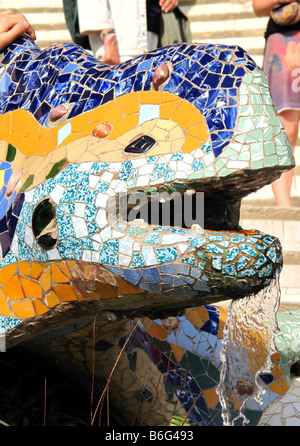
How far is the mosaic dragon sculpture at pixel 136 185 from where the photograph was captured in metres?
3.65

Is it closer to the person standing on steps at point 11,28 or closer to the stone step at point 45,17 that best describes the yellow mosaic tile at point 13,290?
the person standing on steps at point 11,28

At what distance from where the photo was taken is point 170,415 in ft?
15.3

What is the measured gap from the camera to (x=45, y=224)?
12.9ft

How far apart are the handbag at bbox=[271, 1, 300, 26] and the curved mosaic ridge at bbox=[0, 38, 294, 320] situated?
3.09 m

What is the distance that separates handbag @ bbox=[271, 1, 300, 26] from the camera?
277 inches

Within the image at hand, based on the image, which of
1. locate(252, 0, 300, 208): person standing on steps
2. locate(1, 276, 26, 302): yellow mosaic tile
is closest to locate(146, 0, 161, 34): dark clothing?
locate(252, 0, 300, 208): person standing on steps

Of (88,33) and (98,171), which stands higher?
(98,171)

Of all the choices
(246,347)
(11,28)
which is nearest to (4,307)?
(246,347)

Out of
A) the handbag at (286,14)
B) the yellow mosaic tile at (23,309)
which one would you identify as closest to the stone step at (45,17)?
the handbag at (286,14)

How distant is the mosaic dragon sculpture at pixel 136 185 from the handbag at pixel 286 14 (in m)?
3.04

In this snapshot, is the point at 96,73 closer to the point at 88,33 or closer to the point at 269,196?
the point at 88,33
